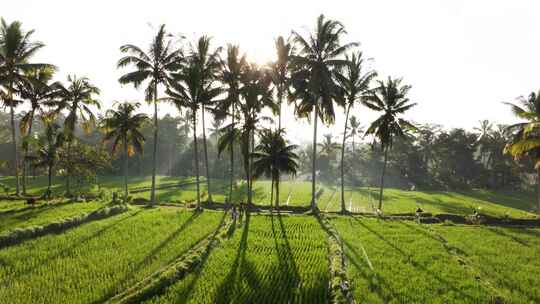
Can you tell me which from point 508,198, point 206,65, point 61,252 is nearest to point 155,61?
point 206,65

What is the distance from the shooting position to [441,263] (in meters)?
14.3

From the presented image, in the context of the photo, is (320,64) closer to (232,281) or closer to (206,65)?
(206,65)

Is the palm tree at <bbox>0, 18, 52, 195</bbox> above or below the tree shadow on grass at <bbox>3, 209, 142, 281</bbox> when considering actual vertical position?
above

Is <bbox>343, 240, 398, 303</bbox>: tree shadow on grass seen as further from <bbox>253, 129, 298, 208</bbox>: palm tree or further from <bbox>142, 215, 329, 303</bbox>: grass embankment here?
<bbox>253, 129, 298, 208</bbox>: palm tree

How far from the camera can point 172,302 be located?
9.76 m

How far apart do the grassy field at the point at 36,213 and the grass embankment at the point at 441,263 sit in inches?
679

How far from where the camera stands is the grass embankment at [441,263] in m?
11.1

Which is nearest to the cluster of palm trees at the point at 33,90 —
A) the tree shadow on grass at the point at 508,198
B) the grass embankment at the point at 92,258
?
the grass embankment at the point at 92,258

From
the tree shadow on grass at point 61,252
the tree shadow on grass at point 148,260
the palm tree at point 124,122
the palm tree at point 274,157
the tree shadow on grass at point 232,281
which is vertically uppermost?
the palm tree at point 124,122

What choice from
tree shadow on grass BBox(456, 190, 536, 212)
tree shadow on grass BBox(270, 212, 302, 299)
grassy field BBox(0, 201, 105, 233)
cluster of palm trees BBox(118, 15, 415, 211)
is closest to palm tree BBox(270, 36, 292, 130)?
cluster of palm trees BBox(118, 15, 415, 211)

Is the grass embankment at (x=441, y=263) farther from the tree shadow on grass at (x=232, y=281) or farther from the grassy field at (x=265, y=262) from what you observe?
the tree shadow on grass at (x=232, y=281)

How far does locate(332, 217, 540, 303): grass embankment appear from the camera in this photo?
1112 centimetres

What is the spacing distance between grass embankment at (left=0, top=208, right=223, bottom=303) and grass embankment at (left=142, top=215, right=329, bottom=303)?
6.31 feet

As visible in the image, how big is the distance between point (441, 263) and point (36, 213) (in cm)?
2364
